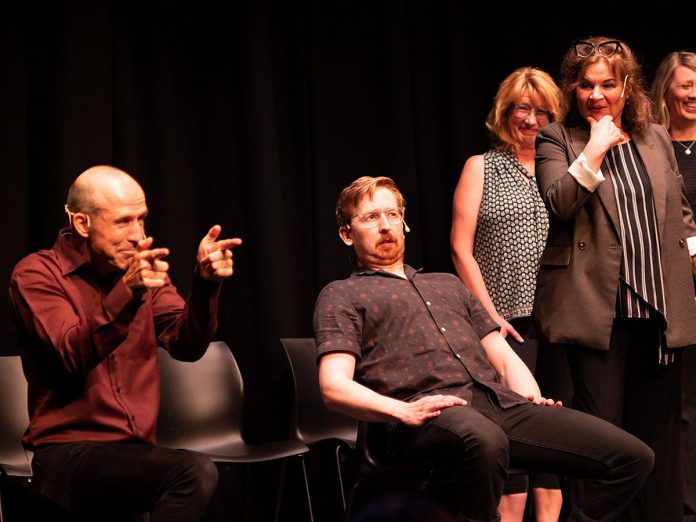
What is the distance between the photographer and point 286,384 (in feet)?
14.1

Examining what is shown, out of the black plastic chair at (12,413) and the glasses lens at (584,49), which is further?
the black plastic chair at (12,413)

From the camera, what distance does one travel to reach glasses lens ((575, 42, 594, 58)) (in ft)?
10.0

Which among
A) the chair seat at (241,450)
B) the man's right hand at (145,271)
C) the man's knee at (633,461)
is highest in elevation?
the man's right hand at (145,271)

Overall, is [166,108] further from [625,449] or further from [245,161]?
[625,449]

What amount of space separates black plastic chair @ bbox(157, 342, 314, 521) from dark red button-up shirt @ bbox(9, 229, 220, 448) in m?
1.04

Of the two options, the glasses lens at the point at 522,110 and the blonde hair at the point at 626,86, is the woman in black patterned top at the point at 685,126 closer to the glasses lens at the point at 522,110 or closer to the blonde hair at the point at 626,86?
the glasses lens at the point at 522,110

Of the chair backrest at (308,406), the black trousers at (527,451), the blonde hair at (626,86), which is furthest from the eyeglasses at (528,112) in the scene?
the black trousers at (527,451)

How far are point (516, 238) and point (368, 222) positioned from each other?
0.98 meters

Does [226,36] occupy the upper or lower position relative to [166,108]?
upper

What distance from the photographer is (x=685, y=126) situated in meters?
3.87

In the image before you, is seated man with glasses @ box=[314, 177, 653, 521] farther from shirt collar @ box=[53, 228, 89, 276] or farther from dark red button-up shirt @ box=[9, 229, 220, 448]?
shirt collar @ box=[53, 228, 89, 276]

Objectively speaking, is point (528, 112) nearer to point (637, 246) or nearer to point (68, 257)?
point (637, 246)

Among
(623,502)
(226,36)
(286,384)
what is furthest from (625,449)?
(226,36)

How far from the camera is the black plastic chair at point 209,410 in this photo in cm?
377
